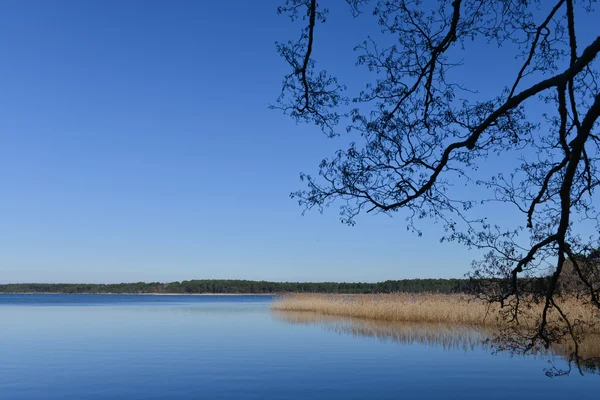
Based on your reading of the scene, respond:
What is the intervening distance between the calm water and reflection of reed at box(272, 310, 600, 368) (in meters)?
0.07

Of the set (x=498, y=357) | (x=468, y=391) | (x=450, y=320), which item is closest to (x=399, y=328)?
(x=450, y=320)

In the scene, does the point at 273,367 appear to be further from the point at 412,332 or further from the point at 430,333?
the point at 412,332

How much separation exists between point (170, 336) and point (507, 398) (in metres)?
14.0

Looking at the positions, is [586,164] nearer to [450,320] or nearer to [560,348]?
[560,348]

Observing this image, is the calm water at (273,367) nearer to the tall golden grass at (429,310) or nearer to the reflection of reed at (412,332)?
the reflection of reed at (412,332)

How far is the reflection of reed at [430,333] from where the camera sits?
51.1 feet

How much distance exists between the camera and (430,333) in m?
19.8

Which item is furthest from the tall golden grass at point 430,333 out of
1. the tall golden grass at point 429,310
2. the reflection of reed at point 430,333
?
the tall golden grass at point 429,310

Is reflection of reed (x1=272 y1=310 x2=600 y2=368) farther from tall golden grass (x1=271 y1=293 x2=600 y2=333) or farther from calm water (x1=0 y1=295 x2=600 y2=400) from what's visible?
tall golden grass (x1=271 y1=293 x2=600 y2=333)

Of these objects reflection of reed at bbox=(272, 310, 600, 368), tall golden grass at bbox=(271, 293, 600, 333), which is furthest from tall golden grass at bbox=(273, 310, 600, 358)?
tall golden grass at bbox=(271, 293, 600, 333)

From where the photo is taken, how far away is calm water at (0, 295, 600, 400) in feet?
35.9

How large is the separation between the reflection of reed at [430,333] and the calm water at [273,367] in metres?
0.07

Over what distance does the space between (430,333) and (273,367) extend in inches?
308

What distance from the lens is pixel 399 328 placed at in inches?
862
